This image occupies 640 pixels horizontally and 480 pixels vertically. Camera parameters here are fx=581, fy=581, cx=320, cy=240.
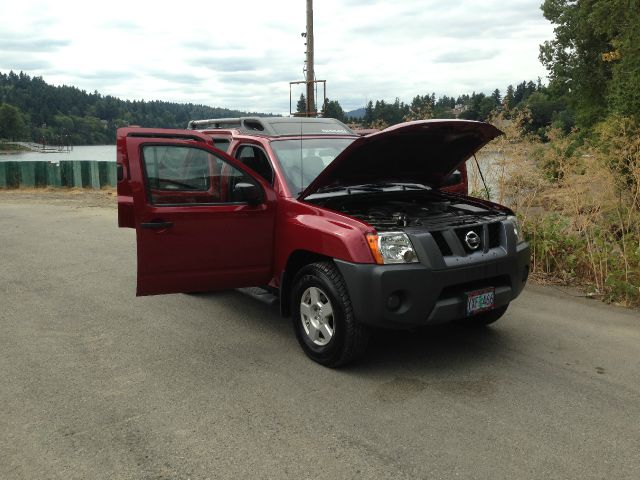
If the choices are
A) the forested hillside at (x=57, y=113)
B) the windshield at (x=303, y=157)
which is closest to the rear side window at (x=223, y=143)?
the windshield at (x=303, y=157)

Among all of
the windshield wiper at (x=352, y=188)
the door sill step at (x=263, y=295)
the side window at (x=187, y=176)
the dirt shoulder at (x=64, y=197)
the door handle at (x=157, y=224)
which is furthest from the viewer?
the dirt shoulder at (x=64, y=197)

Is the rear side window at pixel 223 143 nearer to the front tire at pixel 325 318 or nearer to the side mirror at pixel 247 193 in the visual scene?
the side mirror at pixel 247 193

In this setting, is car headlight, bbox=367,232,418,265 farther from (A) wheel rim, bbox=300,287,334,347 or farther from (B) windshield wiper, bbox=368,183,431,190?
(B) windshield wiper, bbox=368,183,431,190

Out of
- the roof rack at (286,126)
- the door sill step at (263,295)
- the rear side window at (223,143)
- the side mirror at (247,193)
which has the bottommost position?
the door sill step at (263,295)

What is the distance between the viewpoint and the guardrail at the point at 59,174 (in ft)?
67.0

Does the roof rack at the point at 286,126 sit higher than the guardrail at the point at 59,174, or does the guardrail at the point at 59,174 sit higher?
the roof rack at the point at 286,126

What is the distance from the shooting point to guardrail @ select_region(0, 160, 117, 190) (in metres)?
20.4

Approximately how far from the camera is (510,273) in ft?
14.4

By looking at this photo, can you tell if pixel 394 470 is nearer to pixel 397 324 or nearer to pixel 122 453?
pixel 397 324

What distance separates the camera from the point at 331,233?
4141 mm

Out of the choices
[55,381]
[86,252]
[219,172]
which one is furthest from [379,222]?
[86,252]

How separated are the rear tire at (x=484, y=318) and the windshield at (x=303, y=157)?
1890 mm

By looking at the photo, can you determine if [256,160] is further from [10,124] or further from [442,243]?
[10,124]

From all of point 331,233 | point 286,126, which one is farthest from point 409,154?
point 286,126
